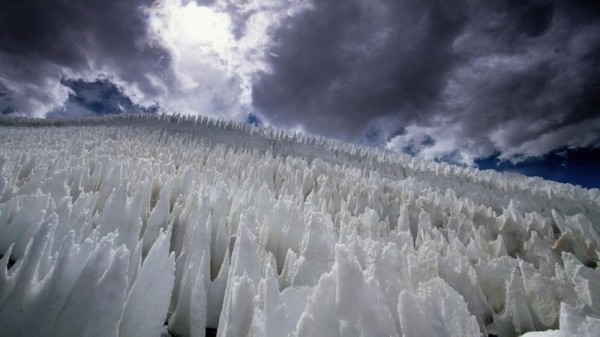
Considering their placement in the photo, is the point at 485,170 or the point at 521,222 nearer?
the point at 521,222

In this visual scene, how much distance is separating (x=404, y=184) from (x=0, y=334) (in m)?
4.71

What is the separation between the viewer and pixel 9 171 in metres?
2.69

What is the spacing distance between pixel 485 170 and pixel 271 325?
8739 millimetres

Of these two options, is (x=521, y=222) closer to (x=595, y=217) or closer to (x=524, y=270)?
(x=524, y=270)

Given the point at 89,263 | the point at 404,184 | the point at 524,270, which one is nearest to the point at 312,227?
the point at 89,263

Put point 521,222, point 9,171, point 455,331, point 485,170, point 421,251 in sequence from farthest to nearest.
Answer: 1. point 485,170
2. point 521,222
3. point 9,171
4. point 421,251
5. point 455,331

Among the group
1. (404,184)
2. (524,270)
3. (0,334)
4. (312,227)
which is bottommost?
(0,334)

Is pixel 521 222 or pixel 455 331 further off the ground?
pixel 521 222

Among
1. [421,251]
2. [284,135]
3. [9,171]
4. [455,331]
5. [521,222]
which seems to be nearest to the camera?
[455,331]

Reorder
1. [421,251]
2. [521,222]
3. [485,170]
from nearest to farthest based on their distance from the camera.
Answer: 1. [421,251]
2. [521,222]
3. [485,170]

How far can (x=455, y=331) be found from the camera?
1135 millimetres

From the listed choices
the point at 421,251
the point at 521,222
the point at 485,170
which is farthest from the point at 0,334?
the point at 485,170

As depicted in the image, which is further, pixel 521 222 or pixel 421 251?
pixel 521 222

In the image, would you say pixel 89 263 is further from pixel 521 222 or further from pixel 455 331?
pixel 521 222
